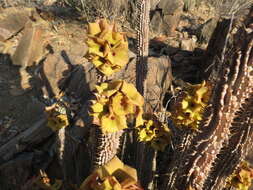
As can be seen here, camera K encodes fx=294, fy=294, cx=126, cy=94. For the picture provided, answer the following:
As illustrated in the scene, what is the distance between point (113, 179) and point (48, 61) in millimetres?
2939

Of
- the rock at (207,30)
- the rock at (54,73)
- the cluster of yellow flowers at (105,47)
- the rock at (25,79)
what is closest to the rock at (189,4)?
the rock at (207,30)

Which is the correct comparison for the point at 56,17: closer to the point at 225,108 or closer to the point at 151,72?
the point at 151,72

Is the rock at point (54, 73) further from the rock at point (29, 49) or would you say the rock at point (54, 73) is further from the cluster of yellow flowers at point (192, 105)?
the cluster of yellow flowers at point (192, 105)

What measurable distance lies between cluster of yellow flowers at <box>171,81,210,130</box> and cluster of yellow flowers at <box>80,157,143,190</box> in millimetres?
420

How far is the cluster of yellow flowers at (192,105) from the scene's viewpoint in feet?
4.34

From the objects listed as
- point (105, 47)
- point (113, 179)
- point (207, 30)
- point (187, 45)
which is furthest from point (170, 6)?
point (113, 179)

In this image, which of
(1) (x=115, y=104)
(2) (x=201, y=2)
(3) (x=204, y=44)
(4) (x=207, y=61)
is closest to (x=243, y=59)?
(1) (x=115, y=104)

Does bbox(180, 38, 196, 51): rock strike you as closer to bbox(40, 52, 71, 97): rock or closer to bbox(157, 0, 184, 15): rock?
bbox(157, 0, 184, 15): rock

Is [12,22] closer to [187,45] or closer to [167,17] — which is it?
[167,17]

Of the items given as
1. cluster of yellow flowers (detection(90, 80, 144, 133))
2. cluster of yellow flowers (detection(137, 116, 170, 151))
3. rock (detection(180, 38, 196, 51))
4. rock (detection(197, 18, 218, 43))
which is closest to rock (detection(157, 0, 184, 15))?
rock (detection(197, 18, 218, 43))

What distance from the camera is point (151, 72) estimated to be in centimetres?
318

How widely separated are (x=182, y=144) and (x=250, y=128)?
0.39 meters

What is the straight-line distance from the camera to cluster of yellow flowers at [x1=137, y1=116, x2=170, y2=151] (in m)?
1.60

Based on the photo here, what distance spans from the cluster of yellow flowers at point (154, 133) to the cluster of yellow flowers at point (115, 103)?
→ 1.46 ft
